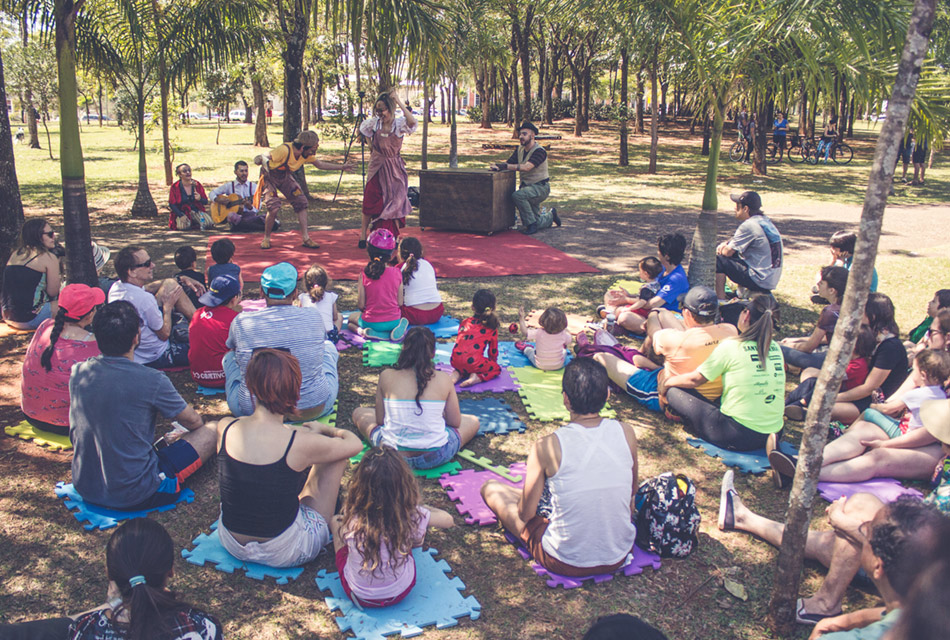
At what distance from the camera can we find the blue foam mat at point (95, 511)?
3.94m

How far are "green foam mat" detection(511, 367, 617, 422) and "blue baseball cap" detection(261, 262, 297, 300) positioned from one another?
2.12 metres

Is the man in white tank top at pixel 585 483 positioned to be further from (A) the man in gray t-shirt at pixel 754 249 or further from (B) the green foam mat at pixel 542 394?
(A) the man in gray t-shirt at pixel 754 249

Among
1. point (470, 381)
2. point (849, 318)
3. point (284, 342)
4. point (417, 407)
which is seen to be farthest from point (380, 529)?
point (470, 381)

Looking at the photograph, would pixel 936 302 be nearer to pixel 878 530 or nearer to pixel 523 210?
pixel 878 530

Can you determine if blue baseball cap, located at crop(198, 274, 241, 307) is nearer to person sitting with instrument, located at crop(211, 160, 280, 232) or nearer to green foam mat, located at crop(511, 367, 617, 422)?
green foam mat, located at crop(511, 367, 617, 422)

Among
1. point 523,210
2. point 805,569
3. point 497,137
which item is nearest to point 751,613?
point 805,569

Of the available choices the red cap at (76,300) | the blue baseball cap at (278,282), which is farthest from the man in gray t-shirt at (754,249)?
the red cap at (76,300)

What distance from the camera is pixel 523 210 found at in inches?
467

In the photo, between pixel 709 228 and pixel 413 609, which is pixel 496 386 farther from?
pixel 709 228

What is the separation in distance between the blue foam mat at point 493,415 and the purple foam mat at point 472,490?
494 mm

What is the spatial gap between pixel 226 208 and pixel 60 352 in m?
7.45

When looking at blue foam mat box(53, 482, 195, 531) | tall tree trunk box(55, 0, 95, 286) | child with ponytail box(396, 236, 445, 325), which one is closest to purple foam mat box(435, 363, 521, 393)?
child with ponytail box(396, 236, 445, 325)

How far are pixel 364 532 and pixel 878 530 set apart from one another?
6.95 ft

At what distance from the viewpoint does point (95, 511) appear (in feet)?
13.2
